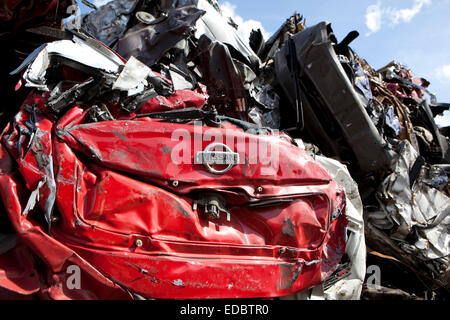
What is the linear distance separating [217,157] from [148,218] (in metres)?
0.45

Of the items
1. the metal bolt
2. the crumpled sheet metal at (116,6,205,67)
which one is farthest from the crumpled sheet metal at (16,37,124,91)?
the metal bolt

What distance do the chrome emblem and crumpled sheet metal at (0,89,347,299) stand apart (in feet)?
0.13

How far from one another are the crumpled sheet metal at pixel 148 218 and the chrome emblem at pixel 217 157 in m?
0.04

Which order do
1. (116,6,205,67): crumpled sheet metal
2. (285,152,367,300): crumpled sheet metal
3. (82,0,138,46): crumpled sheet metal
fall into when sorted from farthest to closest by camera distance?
(82,0,138,46): crumpled sheet metal < (116,6,205,67): crumpled sheet metal < (285,152,367,300): crumpled sheet metal

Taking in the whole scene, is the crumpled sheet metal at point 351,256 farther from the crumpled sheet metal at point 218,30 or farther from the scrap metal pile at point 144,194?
the crumpled sheet metal at point 218,30

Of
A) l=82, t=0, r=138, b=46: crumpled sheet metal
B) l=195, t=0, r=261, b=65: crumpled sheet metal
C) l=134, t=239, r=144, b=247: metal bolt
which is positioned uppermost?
l=195, t=0, r=261, b=65: crumpled sheet metal

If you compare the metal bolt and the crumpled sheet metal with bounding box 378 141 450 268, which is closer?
the metal bolt

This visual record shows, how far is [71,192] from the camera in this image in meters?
1.50

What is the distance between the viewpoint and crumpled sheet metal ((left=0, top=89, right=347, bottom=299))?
1.49m

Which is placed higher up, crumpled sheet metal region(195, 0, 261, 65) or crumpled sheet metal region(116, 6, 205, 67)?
crumpled sheet metal region(195, 0, 261, 65)

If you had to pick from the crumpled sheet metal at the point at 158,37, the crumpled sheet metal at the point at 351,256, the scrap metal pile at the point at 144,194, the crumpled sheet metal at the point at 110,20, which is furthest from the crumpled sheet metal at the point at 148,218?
the crumpled sheet metal at the point at 110,20

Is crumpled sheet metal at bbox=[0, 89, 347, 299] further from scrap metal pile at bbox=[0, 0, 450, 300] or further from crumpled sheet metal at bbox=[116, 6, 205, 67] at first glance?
crumpled sheet metal at bbox=[116, 6, 205, 67]
